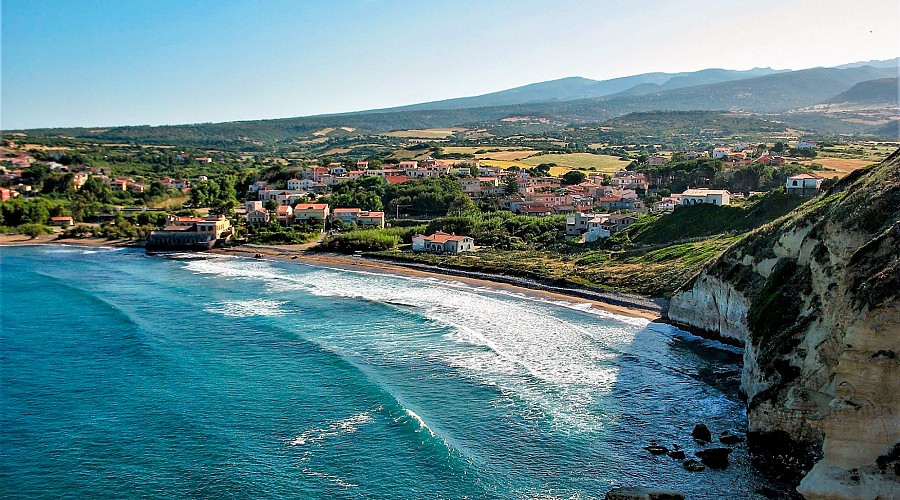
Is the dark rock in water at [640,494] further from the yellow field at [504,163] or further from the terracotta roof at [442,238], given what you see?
the yellow field at [504,163]

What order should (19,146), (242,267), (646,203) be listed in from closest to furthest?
(242,267)
(646,203)
(19,146)

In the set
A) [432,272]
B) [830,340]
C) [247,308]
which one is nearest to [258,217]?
[432,272]

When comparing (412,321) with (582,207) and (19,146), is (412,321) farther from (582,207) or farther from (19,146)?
(19,146)

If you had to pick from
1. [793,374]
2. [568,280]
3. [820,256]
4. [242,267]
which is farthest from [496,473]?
[242,267]

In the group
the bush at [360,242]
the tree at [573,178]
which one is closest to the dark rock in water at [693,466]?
the bush at [360,242]

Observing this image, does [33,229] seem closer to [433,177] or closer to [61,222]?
[61,222]
